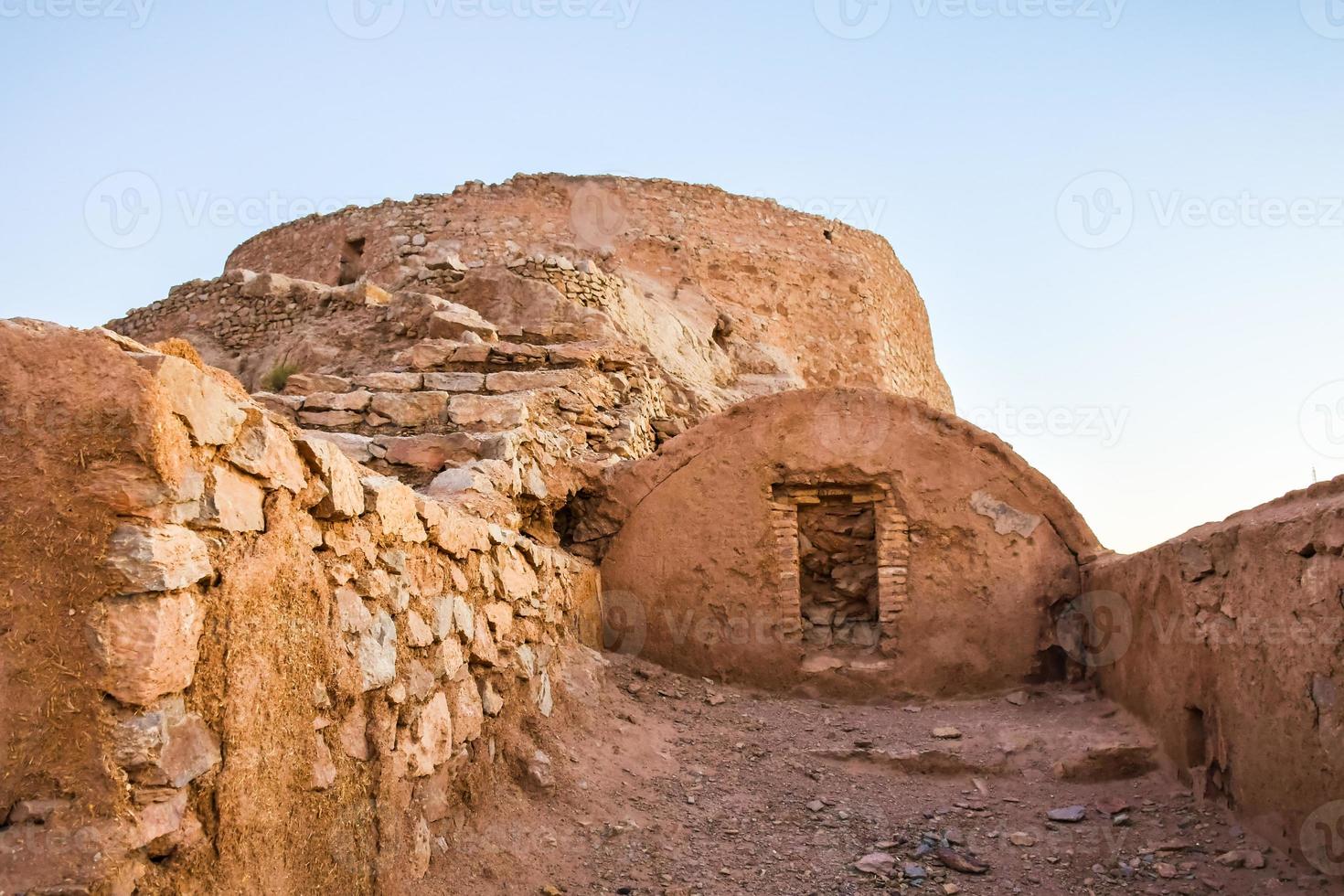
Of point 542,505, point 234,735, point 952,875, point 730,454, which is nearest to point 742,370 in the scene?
point 730,454

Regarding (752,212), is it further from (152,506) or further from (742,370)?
(152,506)

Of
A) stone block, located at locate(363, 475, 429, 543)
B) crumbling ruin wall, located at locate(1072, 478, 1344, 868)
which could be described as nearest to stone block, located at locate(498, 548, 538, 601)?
stone block, located at locate(363, 475, 429, 543)

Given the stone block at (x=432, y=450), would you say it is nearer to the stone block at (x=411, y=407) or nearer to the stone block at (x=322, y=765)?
the stone block at (x=411, y=407)

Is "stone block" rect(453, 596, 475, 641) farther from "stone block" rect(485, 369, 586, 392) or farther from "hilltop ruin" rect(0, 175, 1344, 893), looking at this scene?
"stone block" rect(485, 369, 586, 392)

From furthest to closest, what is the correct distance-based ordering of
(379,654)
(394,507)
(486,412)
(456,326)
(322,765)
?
1. (456,326)
2. (486,412)
3. (394,507)
4. (379,654)
5. (322,765)

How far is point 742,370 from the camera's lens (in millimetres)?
13219

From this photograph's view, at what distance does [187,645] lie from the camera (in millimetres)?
2119

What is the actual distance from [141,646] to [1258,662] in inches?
150


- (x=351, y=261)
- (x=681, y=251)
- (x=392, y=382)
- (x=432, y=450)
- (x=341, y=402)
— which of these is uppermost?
(x=681, y=251)

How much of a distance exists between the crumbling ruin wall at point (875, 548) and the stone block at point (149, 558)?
4037mm

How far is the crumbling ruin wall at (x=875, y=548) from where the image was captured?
236 inches

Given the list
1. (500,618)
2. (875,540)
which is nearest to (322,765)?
(500,618)

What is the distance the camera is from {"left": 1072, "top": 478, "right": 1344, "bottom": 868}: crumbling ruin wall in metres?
3.29

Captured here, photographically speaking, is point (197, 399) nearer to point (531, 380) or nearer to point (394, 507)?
point (394, 507)
